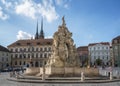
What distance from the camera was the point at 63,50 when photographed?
38.0 meters

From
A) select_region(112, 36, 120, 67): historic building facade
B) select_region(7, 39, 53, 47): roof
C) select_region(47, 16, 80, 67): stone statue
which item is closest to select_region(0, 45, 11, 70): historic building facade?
select_region(7, 39, 53, 47): roof

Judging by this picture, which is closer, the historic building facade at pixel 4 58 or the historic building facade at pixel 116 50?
the historic building facade at pixel 116 50

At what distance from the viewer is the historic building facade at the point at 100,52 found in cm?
10750

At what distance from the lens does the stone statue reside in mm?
37062

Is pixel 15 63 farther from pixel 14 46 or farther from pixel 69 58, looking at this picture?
pixel 69 58

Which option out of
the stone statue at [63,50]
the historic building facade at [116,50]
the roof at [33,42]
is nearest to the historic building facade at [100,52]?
the historic building facade at [116,50]

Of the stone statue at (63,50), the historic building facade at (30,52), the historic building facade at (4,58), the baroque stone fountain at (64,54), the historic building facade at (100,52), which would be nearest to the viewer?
the baroque stone fountain at (64,54)

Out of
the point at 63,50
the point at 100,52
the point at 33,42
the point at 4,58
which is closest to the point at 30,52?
the point at 33,42

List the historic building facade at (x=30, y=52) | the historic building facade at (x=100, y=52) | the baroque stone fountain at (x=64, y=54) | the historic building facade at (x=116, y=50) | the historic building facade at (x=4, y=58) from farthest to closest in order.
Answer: the historic building facade at (x=100, y=52), the historic building facade at (x=30, y=52), the historic building facade at (x=4, y=58), the historic building facade at (x=116, y=50), the baroque stone fountain at (x=64, y=54)

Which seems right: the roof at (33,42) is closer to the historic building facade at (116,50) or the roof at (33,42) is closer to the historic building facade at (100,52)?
the historic building facade at (100,52)

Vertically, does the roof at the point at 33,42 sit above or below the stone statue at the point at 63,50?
above

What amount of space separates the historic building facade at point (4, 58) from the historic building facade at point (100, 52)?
35805 millimetres

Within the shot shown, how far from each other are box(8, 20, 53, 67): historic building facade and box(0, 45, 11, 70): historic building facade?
5107 millimetres

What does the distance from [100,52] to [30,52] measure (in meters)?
31.0
